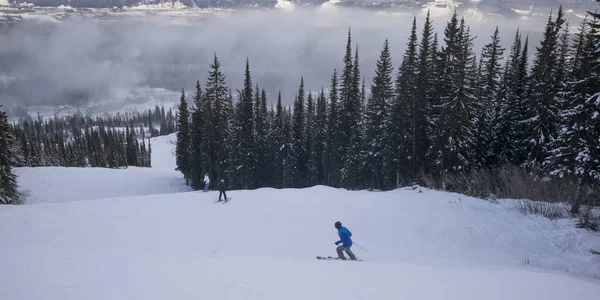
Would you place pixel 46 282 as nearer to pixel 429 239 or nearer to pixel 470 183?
pixel 429 239

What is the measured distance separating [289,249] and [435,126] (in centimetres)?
2289

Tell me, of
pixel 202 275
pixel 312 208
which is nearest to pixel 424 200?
pixel 312 208

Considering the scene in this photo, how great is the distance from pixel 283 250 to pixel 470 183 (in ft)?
57.1

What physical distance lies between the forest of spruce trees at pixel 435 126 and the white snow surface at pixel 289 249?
217 inches

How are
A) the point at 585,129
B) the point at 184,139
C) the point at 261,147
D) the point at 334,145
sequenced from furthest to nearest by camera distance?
the point at 184,139
the point at 261,147
the point at 334,145
the point at 585,129

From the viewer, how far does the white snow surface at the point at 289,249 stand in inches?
329

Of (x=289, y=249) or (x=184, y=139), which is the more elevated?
(x=289, y=249)

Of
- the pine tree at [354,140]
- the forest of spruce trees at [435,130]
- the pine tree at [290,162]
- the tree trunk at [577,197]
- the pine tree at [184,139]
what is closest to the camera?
the tree trunk at [577,197]

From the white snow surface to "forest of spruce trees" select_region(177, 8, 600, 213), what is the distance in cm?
552

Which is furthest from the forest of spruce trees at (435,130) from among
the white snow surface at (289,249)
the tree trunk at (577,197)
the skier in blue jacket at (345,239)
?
the skier in blue jacket at (345,239)

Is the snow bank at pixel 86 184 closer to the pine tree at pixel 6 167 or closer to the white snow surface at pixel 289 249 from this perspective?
the pine tree at pixel 6 167

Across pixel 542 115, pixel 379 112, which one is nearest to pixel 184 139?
pixel 379 112

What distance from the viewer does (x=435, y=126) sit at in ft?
101

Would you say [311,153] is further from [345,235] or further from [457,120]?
[345,235]
